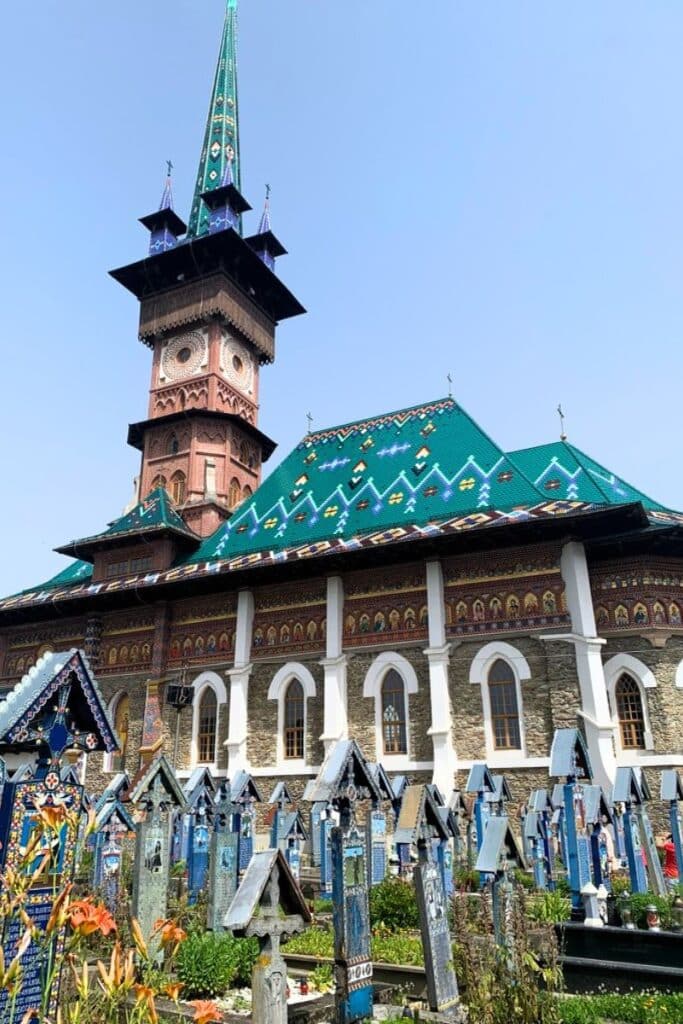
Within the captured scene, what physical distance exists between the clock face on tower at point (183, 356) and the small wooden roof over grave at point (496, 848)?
964 inches

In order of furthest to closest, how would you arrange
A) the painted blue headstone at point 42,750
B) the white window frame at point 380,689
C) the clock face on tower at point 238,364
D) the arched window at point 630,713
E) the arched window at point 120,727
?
1. the clock face on tower at point 238,364
2. the arched window at point 120,727
3. the white window frame at point 380,689
4. the arched window at point 630,713
5. the painted blue headstone at point 42,750

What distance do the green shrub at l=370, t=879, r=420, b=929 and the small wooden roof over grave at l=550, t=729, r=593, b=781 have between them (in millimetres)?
2783

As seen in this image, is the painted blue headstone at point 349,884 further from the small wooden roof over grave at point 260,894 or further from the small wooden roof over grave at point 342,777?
the small wooden roof over grave at point 260,894

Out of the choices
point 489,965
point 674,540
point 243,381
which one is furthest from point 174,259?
point 489,965

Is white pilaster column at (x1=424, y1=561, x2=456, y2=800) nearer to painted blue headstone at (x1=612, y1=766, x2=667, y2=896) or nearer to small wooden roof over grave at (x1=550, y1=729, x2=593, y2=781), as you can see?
painted blue headstone at (x1=612, y1=766, x2=667, y2=896)

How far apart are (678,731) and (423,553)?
7078mm

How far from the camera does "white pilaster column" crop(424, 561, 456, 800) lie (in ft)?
55.8

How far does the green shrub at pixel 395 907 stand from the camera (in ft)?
33.5

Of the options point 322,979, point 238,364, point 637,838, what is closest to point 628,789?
point 637,838

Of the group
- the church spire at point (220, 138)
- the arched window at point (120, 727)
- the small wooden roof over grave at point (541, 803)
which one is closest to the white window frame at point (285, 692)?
the arched window at point (120, 727)

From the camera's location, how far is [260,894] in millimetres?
5496

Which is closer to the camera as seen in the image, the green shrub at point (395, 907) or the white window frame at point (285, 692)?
the green shrub at point (395, 907)

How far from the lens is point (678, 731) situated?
644 inches

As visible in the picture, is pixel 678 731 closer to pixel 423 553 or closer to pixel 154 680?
pixel 423 553
